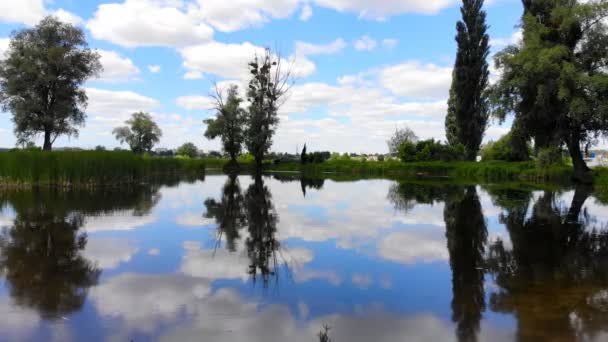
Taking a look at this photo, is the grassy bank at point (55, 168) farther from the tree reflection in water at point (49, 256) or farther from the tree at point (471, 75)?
the tree at point (471, 75)

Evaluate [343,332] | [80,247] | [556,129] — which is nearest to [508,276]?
[343,332]

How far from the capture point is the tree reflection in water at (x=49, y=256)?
14.2 ft

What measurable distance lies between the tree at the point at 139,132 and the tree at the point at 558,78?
208 ft

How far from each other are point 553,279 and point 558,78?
68.3 feet

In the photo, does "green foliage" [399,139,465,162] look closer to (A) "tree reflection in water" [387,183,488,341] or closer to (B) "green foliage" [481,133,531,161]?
(B) "green foliage" [481,133,531,161]

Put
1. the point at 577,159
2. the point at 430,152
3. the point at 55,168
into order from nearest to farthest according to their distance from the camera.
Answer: the point at 55,168 → the point at 577,159 → the point at 430,152

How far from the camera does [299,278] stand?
5.16 metres

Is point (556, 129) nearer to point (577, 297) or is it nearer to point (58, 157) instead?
point (577, 297)

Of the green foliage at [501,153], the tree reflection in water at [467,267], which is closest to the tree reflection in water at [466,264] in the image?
the tree reflection in water at [467,267]

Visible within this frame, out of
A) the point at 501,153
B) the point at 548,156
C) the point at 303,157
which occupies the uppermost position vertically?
the point at 501,153

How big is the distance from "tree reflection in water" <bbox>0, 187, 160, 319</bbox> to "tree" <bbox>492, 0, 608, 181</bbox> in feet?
66.9

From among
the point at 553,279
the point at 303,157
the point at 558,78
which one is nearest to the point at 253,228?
the point at 553,279

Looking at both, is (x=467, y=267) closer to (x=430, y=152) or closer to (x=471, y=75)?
(x=471, y=75)

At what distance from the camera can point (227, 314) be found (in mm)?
3904
